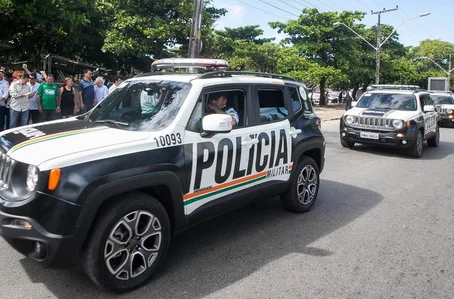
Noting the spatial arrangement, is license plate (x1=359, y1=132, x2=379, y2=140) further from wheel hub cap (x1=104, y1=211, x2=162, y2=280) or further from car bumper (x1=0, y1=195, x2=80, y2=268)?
car bumper (x1=0, y1=195, x2=80, y2=268)

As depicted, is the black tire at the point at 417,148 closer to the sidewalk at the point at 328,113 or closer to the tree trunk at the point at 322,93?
the sidewalk at the point at 328,113

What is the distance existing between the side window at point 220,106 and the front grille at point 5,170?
4.75 feet

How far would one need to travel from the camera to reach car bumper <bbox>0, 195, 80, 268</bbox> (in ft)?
9.09

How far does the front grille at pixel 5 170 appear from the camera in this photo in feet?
9.97

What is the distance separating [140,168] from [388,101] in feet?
30.8

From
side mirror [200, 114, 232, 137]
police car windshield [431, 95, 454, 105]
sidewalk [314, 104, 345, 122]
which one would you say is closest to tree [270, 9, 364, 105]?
sidewalk [314, 104, 345, 122]

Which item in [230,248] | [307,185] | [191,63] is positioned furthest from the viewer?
[307,185]

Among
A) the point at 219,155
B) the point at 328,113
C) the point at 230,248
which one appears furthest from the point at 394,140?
the point at 328,113

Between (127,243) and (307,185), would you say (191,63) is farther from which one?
(127,243)

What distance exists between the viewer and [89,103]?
10102mm

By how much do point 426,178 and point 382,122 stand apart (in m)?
2.51

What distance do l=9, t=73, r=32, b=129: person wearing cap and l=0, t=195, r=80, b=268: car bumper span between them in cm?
711

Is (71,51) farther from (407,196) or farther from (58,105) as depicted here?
(407,196)

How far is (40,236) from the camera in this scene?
9.12ft
